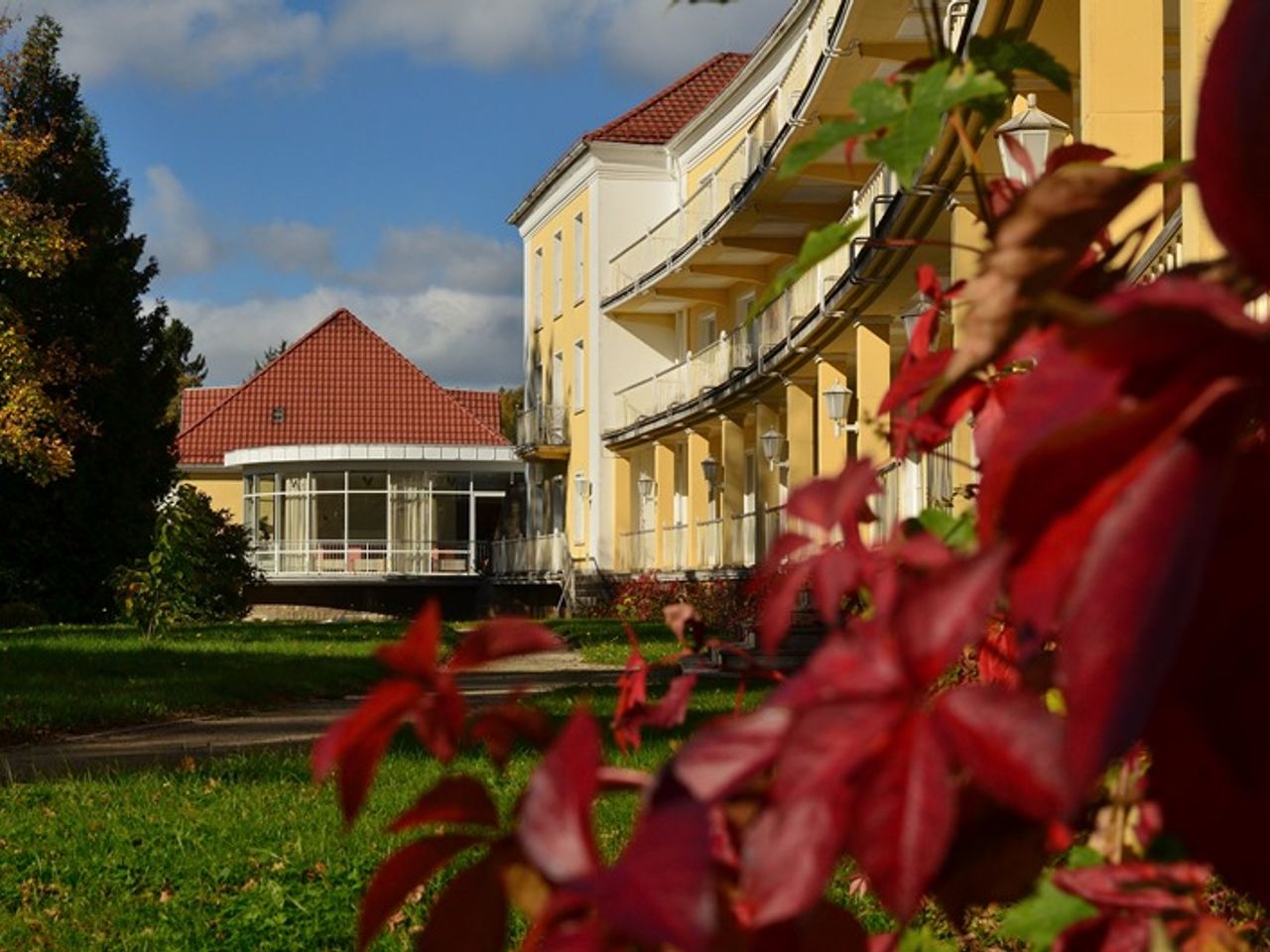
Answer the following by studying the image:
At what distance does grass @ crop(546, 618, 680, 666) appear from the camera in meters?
19.7

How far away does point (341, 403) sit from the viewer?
4612 cm

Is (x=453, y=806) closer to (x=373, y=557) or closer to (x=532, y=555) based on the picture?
(x=532, y=555)

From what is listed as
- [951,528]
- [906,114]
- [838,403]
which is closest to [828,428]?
[838,403]

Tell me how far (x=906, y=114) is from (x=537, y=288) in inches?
1555

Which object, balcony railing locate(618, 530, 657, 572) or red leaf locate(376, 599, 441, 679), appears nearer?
red leaf locate(376, 599, 441, 679)

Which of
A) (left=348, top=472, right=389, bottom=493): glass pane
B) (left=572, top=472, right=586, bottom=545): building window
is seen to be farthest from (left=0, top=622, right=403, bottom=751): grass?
(left=348, top=472, right=389, bottom=493): glass pane

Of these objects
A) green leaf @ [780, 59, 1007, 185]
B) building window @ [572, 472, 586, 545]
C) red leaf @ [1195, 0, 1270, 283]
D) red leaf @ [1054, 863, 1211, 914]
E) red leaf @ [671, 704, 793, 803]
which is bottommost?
red leaf @ [1054, 863, 1211, 914]

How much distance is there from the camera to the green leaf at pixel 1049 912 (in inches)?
31.5

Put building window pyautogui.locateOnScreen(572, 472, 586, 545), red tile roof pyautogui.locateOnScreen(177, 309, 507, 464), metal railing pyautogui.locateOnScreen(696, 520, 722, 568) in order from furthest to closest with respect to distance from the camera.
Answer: red tile roof pyautogui.locateOnScreen(177, 309, 507, 464) < building window pyautogui.locateOnScreen(572, 472, 586, 545) < metal railing pyautogui.locateOnScreen(696, 520, 722, 568)

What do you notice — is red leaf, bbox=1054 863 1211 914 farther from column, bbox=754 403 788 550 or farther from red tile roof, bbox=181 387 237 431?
red tile roof, bbox=181 387 237 431

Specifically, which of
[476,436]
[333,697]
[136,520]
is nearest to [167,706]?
[333,697]

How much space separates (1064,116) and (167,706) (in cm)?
784

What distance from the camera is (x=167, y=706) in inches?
491

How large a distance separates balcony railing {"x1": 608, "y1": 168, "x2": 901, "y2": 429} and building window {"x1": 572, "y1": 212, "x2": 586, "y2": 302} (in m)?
2.69
